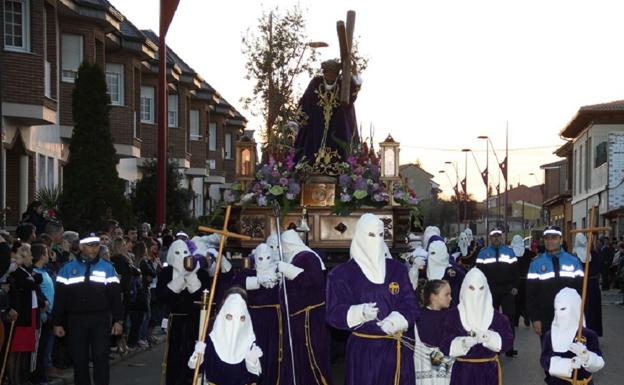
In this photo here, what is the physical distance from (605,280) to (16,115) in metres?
25.9

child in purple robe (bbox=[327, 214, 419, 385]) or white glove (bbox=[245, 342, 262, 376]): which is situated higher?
child in purple robe (bbox=[327, 214, 419, 385])

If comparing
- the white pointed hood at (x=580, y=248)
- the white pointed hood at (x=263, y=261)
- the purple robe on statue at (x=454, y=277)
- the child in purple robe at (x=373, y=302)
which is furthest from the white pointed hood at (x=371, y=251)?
the white pointed hood at (x=580, y=248)

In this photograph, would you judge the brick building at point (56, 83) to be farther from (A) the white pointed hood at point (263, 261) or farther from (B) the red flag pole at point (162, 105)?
(A) the white pointed hood at point (263, 261)

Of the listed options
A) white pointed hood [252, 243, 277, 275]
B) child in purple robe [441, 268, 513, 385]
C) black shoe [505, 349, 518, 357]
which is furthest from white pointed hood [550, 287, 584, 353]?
black shoe [505, 349, 518, 357]

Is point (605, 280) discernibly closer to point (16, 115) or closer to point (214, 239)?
point (16, 115)

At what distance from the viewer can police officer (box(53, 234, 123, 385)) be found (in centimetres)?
1361

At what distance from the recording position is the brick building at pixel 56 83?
85.9ft

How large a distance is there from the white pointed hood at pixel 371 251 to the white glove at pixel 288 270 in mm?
3048

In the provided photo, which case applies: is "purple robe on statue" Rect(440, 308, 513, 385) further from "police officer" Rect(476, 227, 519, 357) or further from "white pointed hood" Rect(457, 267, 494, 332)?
"police officer" Rect(476, 227, 519, 357)

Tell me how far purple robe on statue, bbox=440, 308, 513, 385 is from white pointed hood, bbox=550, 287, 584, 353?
536 millimetres

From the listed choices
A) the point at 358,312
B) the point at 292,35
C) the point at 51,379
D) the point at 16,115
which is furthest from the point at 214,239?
the point at 292,35

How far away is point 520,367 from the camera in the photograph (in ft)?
58.0

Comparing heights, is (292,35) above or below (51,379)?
above

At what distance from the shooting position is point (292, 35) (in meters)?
45.6
